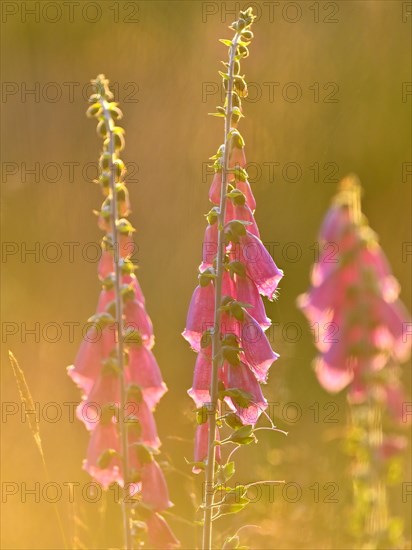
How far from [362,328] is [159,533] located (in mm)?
1187

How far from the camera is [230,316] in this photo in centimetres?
240

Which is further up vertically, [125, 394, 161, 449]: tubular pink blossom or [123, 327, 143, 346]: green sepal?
[123, 327, 143, 346]: green sepal

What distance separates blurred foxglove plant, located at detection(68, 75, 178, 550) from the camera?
2158 millimetres

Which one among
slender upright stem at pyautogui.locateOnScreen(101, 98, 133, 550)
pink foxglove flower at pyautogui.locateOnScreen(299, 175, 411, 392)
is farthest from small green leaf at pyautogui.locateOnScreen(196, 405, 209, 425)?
pink foxglove flower at pyautogui.locateOnScreen(299, 175, 411, 392)

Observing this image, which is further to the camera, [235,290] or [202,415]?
[235,290]

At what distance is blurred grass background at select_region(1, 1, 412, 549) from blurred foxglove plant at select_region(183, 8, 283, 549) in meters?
1.65

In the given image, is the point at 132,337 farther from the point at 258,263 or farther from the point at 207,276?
the point at 258,263

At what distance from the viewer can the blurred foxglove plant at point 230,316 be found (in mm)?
2295

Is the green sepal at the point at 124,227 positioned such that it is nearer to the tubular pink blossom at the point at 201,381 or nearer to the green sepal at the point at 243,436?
the tubular pink blossom at the point at 201,381

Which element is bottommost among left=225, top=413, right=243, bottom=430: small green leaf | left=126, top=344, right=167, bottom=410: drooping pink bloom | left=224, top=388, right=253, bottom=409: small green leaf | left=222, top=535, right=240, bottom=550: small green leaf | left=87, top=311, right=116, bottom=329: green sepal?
left=222, top=535, right=240, bottom=550: small green leaf

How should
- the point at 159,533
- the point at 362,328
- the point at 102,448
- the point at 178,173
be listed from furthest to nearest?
the point at 178,173 → the point at 159,533 → the point at 102,448 → the point at 362,328

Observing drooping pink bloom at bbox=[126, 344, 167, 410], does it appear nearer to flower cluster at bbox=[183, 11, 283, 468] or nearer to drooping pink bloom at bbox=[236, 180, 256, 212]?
flower cluster at bbox=[183, 11, 283, 468]

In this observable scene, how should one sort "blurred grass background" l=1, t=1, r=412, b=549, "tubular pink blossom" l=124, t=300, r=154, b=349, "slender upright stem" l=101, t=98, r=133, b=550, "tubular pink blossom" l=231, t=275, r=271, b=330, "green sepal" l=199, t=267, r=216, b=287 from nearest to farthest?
"slender upright stem" l=101, t=98, r=133, b=550 → "tubular pink blossom" l=124, t=300, r=154, b=349 → "green sepal" l=199, t=267, r=216, b=287 → "tubular pink blossom" l=231, t=275, r=271, b=330 → "blurred grass background" l=1, t=1, r=412, b=549

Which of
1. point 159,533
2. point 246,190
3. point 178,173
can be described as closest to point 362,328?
point 246,190
